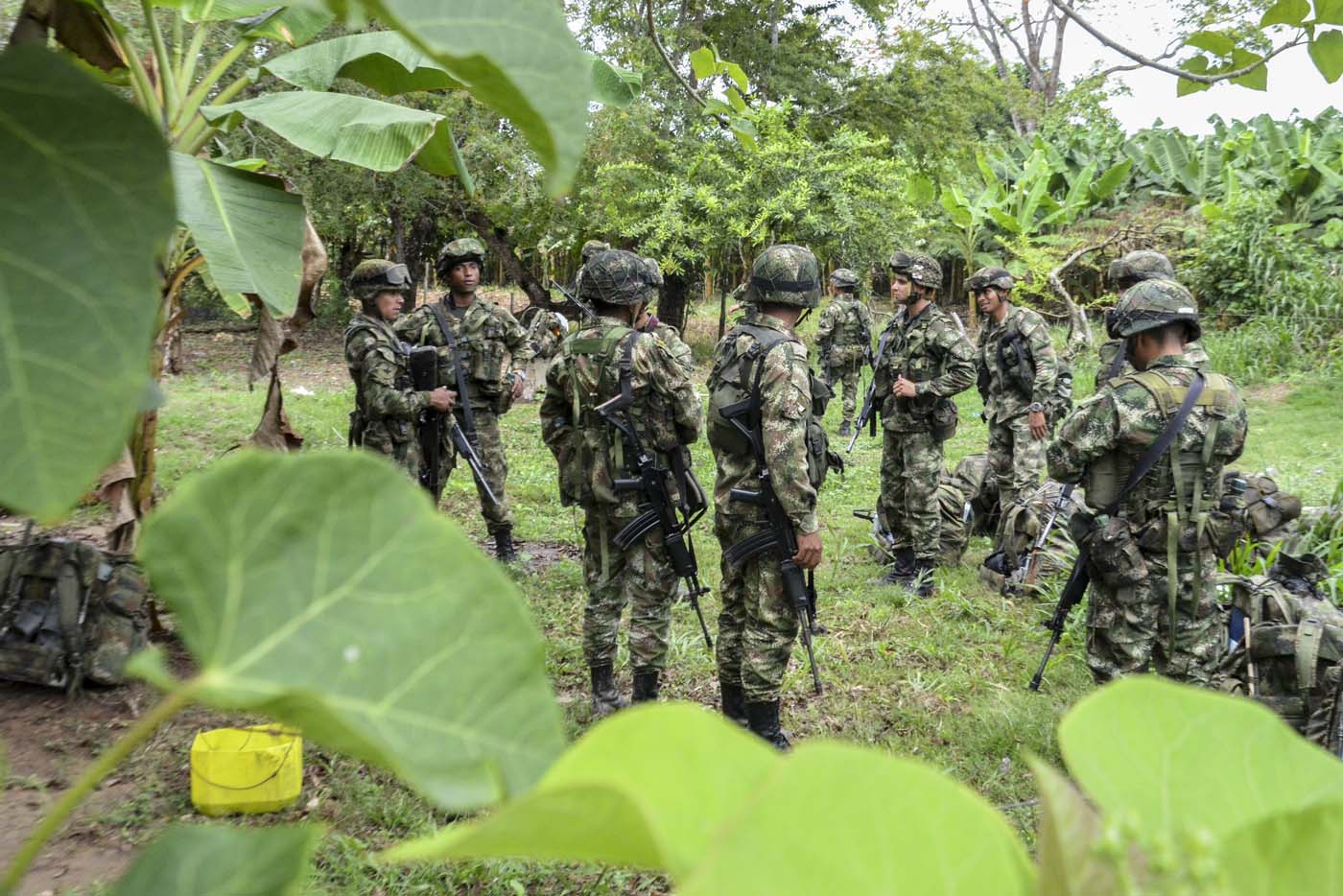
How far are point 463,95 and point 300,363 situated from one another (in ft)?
14.0

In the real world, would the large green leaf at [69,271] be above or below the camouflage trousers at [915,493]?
above

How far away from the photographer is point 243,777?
10.5ft

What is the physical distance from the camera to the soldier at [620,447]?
4102 millimetres

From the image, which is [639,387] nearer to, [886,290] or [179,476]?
[179,476]

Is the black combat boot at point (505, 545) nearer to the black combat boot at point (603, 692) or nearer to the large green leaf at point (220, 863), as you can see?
the black combat boot at point (603, 692)

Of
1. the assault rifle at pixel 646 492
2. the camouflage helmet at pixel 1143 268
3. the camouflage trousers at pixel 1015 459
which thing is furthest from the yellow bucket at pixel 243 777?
the camouflage helmet at pixel 1143 268

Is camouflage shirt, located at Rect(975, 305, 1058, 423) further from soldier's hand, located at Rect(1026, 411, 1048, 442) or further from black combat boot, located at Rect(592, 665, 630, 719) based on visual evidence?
black combat boot, located at Rect(592, 665, 630, 719)

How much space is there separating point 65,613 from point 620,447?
2155 millimetres

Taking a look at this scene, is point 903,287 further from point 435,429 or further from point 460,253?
point 435,429

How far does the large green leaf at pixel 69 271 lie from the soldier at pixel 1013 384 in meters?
6.29

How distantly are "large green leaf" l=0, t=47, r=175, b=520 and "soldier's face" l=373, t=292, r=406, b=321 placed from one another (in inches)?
216

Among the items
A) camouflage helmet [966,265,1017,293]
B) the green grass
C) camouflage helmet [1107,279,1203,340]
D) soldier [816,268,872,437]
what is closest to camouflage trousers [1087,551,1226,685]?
the green grass

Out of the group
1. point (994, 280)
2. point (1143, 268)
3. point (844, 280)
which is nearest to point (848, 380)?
point (844, 280)

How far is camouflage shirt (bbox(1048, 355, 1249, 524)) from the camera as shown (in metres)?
3.68
